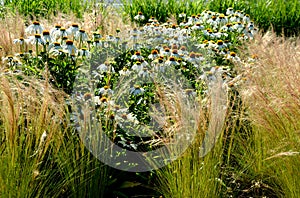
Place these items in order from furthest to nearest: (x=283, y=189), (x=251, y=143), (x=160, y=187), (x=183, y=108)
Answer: (x=251, y=143) → (x=160, y=187) → (x=283, y=189) → (x=183, y=108)

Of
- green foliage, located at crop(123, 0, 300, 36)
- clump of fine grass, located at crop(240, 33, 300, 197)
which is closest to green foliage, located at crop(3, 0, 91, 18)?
green foliage, located at crop(123, 0, 300, 36)

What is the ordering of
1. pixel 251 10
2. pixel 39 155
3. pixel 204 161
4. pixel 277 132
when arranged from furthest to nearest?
pixel 251 10 < pixel 277 132 < pixel 204 161 < pixel 39 155

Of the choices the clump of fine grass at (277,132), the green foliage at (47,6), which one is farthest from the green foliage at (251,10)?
the clump of fine grass at (277,132)

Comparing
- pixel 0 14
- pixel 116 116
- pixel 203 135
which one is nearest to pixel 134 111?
pixel 116 116

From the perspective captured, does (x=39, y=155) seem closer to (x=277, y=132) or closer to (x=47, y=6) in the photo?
(x=277, y=132)

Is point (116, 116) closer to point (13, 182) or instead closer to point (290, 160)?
point (13, 182)

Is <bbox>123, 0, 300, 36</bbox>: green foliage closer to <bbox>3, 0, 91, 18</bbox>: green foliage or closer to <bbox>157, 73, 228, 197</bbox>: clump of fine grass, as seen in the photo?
<bbox>3, 0, 91, 18</bbox>: green foliage

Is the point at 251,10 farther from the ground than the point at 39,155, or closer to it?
closer to it

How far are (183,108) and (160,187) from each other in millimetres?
666

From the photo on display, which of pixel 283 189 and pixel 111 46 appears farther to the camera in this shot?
pixel 111 46

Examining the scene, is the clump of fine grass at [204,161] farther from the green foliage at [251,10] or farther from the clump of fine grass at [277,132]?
the green foliage at [251,10]

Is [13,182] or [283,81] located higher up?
[283,81]

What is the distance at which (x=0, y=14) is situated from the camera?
7.16m

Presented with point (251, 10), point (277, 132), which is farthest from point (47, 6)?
point (277, 132)
